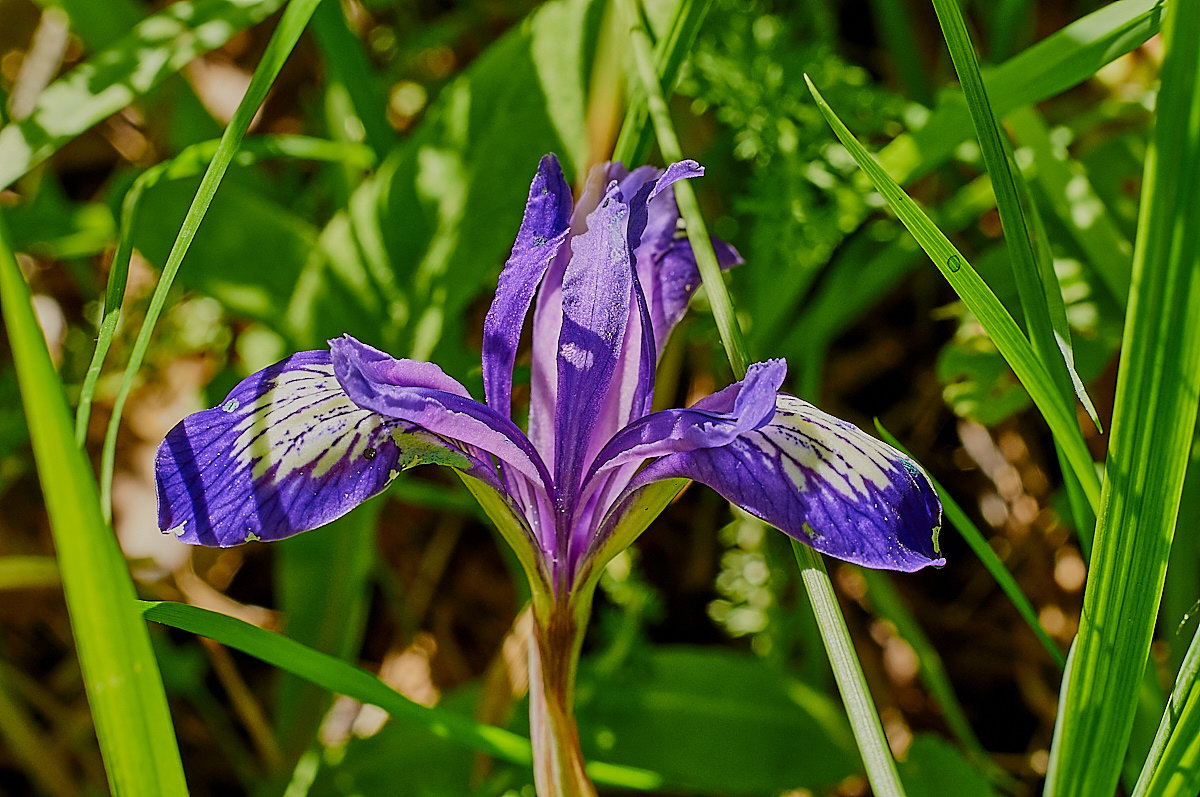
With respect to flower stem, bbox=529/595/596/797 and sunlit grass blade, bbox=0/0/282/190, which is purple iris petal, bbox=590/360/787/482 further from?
sunlit grass blade, bbox=0/0/282/190

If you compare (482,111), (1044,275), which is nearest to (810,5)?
(482,111)

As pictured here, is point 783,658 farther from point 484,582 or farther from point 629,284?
point 629,284

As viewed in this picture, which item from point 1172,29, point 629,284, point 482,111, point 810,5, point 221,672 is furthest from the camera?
point 221,672

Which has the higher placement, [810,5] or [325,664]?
[810,5]

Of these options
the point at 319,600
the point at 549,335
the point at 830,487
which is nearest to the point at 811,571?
the point at 830,487

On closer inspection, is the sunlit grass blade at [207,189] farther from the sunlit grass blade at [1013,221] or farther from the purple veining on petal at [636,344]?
the sunlit grass blade at [1013,221]

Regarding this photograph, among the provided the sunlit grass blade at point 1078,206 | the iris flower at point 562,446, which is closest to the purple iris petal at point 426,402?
the iris flower at point 562,446

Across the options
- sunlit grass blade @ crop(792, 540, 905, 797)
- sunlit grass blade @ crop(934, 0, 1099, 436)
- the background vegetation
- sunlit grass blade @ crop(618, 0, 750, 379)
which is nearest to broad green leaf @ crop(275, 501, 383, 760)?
the background vegetation
